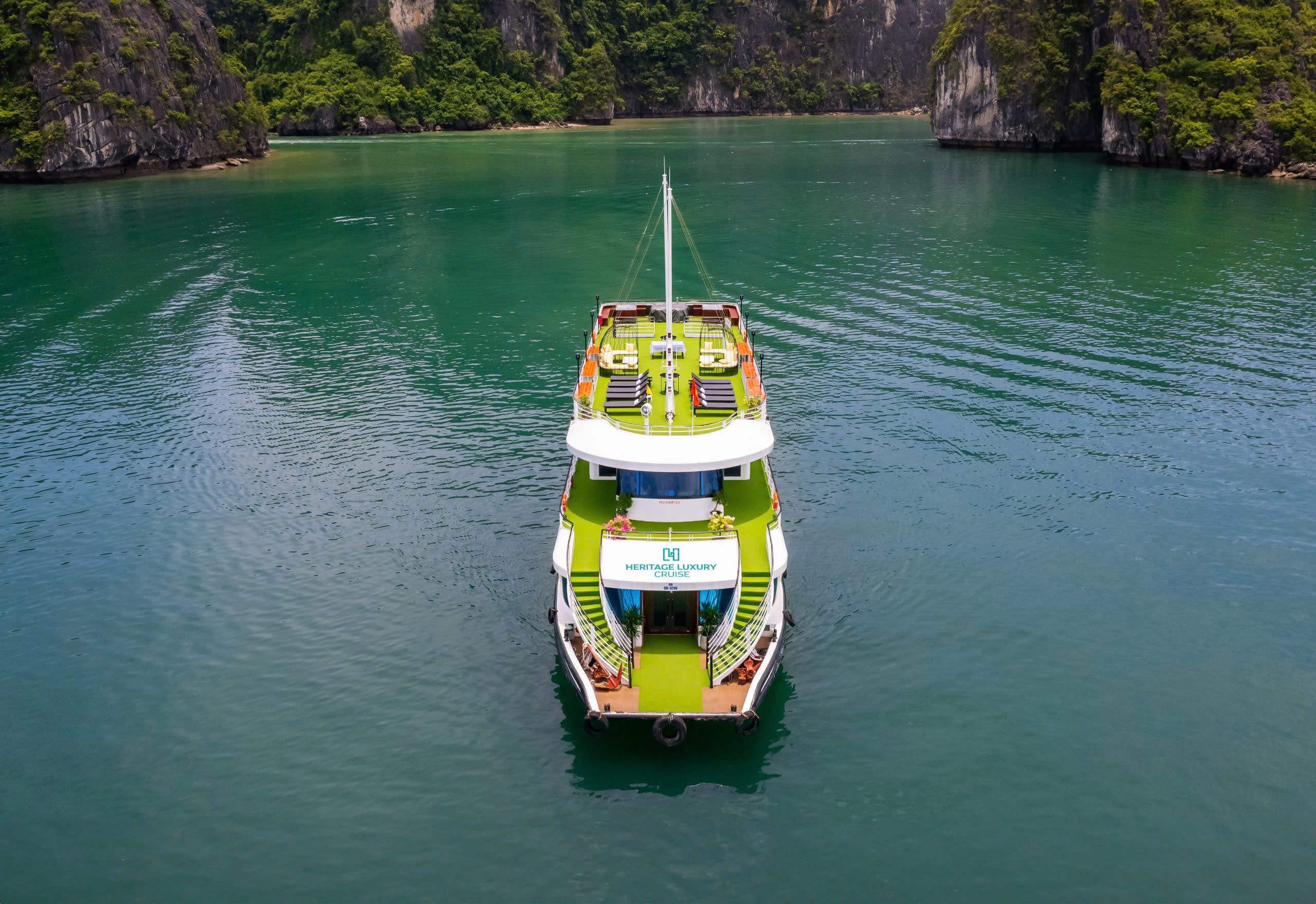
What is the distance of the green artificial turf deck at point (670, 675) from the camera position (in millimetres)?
22984

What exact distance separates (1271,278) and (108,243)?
84.9m

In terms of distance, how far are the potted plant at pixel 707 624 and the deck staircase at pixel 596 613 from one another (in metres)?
1.95

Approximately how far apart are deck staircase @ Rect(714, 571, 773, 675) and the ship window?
3.02 m

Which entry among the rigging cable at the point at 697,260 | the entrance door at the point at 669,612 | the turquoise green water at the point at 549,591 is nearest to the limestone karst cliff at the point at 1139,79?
the turquoise green water at the point at 549,591

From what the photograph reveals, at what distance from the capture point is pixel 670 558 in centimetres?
2492

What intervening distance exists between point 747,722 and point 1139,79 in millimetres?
120151

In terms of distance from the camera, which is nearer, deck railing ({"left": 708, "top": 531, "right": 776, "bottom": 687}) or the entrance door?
deck railing ({"left": 708, "top": 531, "right": 776, "bottom": 687})

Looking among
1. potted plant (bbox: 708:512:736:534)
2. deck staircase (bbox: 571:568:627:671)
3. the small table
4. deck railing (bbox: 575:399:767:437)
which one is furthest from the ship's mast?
deck staircase (bbox: 571:568:627:671)

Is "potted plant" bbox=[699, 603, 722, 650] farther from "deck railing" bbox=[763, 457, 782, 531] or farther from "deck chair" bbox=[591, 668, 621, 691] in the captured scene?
"deck railing" bbox=[763, 457, 782, 531]

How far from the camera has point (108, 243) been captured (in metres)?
79.9

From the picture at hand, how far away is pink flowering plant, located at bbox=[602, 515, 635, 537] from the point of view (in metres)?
26.0

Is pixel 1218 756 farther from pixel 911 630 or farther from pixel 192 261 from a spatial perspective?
pixel 192 261

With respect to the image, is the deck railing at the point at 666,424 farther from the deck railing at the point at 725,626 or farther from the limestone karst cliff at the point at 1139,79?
the limestone karst cliff at the point at 1139,79

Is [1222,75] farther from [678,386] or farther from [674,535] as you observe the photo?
[674,535]
